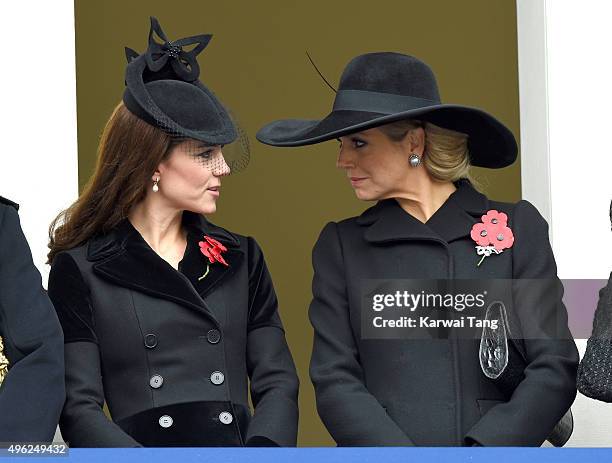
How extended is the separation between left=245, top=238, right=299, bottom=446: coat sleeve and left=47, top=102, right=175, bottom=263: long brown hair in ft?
1.34

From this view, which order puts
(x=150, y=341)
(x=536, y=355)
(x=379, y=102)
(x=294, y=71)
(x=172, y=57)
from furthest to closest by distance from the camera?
(x=294, y=71) < (x=172, y=57) < (x=379, y=102) < (x=150, y=341) < (x=536, y=355)

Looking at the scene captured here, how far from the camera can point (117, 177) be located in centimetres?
506

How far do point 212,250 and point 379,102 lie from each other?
2.21 ft

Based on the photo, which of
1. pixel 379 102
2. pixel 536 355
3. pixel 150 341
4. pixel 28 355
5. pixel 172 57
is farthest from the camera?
pixel 172 57

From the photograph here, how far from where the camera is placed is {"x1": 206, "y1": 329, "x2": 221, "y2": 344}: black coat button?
4.94 metres

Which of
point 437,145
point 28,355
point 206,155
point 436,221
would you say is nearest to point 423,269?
point 436,221

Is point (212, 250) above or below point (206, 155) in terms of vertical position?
below

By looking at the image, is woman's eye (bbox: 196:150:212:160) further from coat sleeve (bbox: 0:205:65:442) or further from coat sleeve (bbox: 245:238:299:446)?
coat sleeve (bbox: 0:205:65:442)

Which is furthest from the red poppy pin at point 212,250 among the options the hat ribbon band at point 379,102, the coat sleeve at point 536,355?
the coat sleeve at point 536,355

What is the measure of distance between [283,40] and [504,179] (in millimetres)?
1234

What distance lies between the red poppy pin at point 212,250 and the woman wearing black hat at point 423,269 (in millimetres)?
285

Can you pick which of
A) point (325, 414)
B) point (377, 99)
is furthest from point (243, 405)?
point (377, 99)

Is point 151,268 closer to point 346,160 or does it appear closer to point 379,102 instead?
point 346,160

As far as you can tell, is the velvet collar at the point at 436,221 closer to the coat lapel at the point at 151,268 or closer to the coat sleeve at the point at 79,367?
the coat lapel at the point at 151,268
